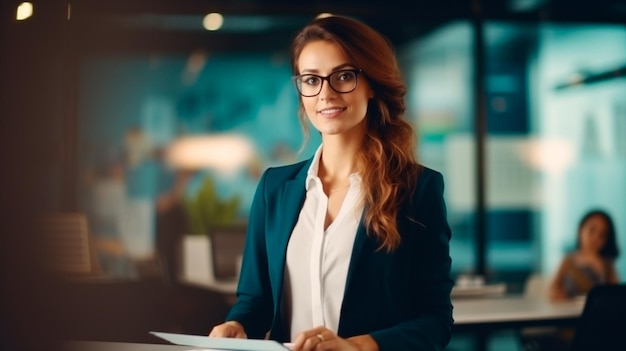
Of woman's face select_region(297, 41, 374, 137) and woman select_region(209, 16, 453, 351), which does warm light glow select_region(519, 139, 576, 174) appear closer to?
woman select_region(209, 16, 453, 351)

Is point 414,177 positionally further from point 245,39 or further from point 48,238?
point 245,39

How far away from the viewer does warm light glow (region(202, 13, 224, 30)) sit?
675 centimetres

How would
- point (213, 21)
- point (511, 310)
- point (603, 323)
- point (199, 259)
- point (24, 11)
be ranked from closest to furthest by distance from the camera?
point (24, 11)
point (603, 323)
point (511, 310)
point (199, 259)
point (213, 21)

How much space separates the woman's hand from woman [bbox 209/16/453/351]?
14 mm

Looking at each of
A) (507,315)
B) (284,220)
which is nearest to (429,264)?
(284,220)

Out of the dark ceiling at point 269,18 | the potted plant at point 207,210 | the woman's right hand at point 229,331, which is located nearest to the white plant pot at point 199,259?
the potted plant at point 207,210

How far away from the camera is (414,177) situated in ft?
5.02

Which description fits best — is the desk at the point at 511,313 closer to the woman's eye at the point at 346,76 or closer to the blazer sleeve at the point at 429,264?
the blazer sleeve at the point at 429,264

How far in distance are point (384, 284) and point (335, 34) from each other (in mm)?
499

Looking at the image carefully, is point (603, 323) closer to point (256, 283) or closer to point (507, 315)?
point (507, 315)

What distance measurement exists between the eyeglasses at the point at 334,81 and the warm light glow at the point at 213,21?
5383 mm

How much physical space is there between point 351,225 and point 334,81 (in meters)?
0.29

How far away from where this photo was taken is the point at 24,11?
0.90 metres

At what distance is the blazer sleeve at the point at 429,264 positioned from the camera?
1.49 metres
